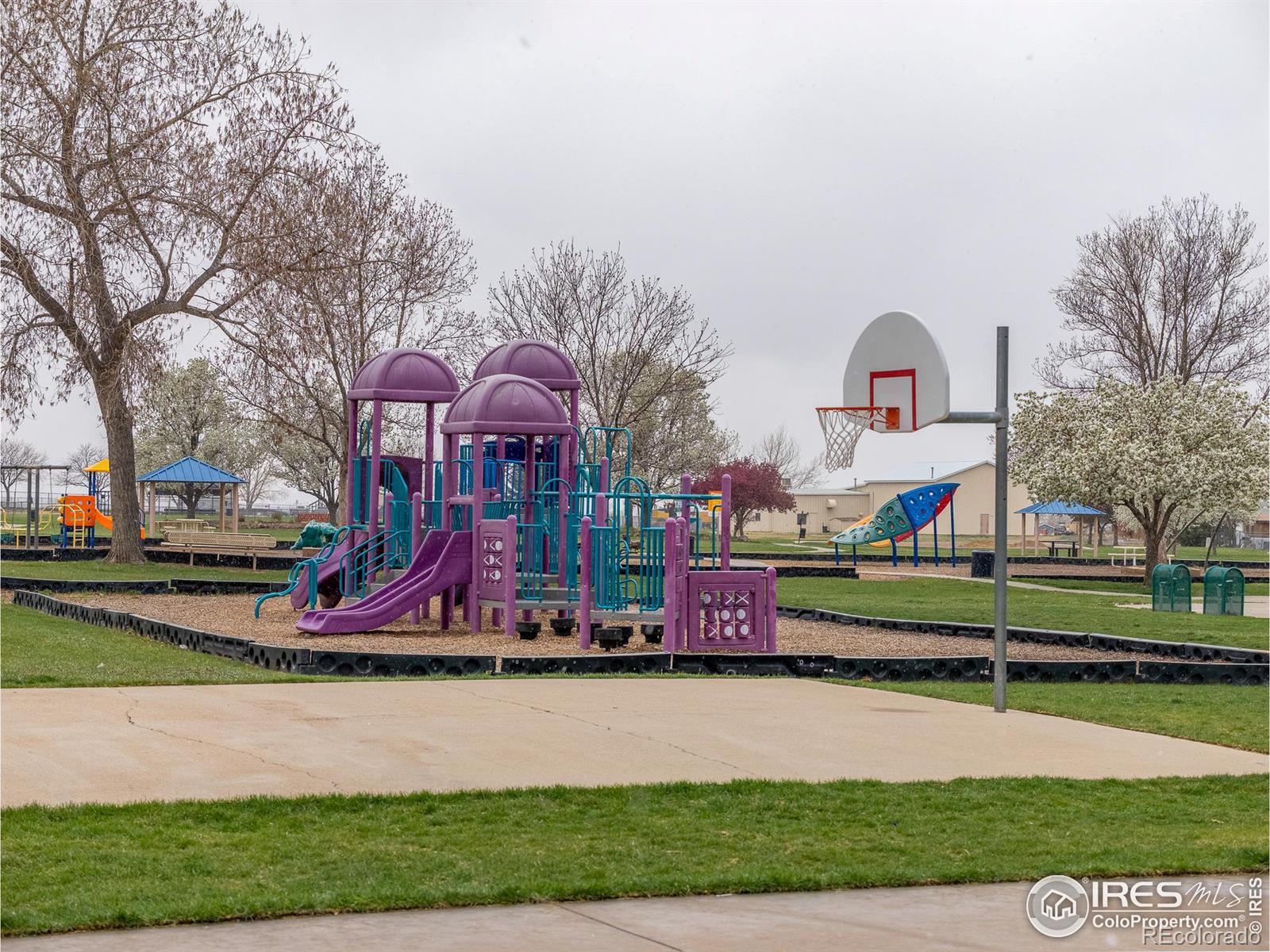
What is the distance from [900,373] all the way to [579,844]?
19.6ft

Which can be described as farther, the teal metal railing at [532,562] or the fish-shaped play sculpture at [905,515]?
the fish-shaped play sculpture at [905,515]

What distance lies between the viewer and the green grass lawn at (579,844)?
5.92m

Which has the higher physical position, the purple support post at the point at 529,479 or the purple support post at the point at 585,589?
the purple support post at the point at 529,479

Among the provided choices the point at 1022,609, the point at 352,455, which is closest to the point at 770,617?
the point at 352,455

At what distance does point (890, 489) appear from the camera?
103 m

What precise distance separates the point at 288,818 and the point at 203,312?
29.6m

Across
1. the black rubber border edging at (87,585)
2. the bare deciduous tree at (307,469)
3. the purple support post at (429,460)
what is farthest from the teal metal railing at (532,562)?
the bare deciduous tree at (307,469)

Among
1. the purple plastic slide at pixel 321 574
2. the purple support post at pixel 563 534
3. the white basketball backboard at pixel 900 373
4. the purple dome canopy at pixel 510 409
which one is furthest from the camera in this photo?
the purple plastic slide at pixel 321 574

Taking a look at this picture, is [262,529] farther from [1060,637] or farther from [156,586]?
[1060,637]

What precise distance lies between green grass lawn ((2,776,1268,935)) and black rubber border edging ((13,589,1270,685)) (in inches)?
236

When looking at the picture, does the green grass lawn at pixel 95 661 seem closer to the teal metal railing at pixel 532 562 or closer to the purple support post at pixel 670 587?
the teal metal railing at pixel 532 562

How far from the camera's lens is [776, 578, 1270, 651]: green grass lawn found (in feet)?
70.2

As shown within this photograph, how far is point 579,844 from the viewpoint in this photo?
6.86m

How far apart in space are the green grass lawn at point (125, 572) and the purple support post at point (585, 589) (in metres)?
14.6
